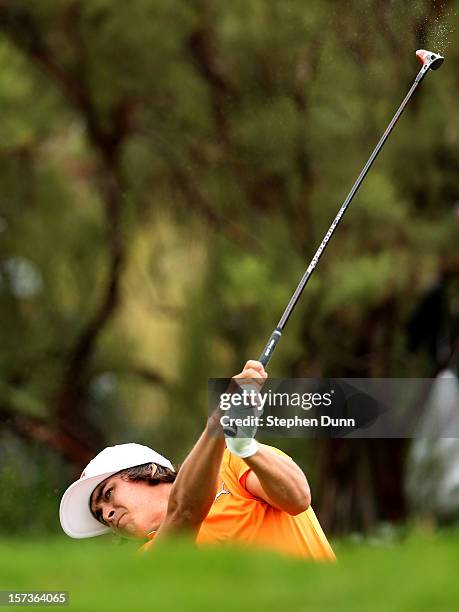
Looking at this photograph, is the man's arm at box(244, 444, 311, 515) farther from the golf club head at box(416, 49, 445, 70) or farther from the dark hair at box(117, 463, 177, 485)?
the golf club head at box(416, 49, 445, 70)

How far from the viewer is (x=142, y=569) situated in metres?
1.65

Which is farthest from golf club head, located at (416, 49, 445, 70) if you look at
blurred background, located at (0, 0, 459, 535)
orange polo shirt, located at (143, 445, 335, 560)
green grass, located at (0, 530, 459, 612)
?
blurred background, located at (0, 0, 459, 535)

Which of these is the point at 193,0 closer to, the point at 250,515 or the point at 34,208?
the point at 34,208

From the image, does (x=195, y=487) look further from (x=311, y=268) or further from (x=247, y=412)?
(x=311, y=268)

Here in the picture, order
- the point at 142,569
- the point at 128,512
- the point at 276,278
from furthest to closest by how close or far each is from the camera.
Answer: the point at 276,278, the point at 128,512, the point at 142,569

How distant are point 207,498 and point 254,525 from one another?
0.66 feet

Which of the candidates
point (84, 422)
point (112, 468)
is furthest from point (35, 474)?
A: point (112, 468)

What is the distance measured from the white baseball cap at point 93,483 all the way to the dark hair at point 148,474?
0.01 metres

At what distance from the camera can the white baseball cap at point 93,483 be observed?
7.97 ft

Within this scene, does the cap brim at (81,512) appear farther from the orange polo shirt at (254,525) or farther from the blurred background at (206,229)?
the blurred background at (206,229)

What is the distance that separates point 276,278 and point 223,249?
76 cm

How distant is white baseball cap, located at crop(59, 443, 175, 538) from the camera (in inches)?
95.6

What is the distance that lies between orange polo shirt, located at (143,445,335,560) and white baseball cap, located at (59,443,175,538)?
195 mm

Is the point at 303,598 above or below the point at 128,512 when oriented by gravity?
below
